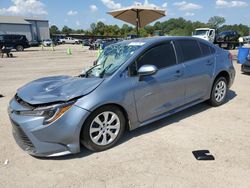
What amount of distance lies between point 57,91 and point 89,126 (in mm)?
690

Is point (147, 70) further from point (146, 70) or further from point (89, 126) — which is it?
point (89, 126)

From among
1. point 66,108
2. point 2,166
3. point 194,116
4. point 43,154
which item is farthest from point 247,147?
point 2,166

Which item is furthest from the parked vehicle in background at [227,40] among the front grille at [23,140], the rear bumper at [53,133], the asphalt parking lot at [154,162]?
the front grille at [23,140]

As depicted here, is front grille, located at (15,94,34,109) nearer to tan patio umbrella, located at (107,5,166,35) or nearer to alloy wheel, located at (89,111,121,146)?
alloy wheel, located at (89,111,121,146)

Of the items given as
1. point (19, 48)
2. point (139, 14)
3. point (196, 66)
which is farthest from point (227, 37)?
point (196, 66)

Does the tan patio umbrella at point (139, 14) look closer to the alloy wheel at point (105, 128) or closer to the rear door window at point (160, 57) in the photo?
the rear door window at point (160, 57)

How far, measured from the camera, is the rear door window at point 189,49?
16.0 ft

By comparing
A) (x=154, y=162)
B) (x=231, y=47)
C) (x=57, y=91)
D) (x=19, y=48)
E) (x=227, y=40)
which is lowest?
(x=231, y=47)

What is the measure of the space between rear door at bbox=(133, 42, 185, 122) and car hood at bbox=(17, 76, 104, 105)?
0.74 meters

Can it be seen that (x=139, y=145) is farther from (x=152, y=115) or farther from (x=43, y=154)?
(x=43, y=154)

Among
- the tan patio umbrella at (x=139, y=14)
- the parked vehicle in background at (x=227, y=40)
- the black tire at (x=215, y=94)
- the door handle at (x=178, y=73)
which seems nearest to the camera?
the door handle at (x=178, y=73)

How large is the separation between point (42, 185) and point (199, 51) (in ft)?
12.4

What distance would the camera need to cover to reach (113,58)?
4.53 meters

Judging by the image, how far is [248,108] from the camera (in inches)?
221
